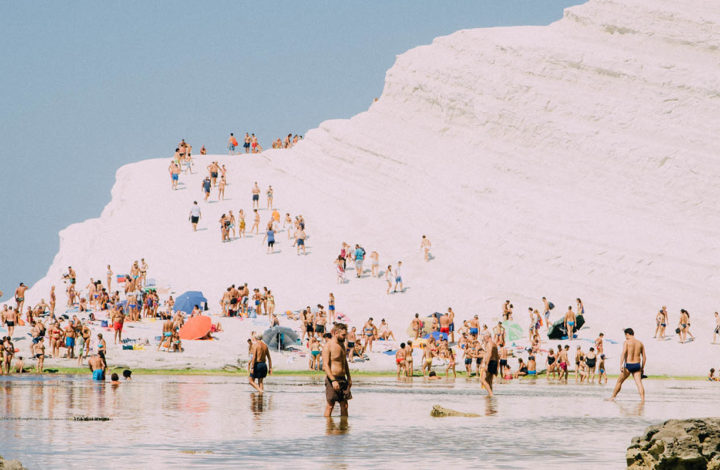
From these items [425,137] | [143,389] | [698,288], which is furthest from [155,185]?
[143,389]

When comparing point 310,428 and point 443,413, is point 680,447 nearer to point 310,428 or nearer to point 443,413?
point 310,428

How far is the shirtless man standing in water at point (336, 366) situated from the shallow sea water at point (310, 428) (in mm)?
417

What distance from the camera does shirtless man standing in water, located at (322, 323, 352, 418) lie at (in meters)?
13.0

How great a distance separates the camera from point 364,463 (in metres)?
8.88

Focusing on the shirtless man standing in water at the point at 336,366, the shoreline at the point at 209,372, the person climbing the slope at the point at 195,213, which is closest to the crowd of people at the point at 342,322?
the shoreline at the point at 209,372

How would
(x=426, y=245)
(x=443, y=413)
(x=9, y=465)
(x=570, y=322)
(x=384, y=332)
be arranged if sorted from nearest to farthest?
(x=9, y=465)
(x=443, y=413)
(x=384, y=332)
(x=570, y=322)
(x=426, y=245)

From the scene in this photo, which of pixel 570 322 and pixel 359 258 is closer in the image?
pixel 570 322

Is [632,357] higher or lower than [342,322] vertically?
lower

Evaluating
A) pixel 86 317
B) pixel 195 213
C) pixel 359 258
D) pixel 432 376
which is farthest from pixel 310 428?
pixel 195 213

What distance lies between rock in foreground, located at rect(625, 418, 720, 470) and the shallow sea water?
3.03ft

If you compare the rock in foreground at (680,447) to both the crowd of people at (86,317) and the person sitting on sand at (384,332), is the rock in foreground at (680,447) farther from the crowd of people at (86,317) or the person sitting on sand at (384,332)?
the person sitting on sand at (384,332)

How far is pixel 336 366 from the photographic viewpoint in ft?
42.6

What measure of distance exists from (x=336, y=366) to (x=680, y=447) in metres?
6.03

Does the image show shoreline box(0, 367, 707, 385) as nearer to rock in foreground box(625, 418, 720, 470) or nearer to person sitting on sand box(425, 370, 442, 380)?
person sitting on sand box(425, 370, 442, 380)
